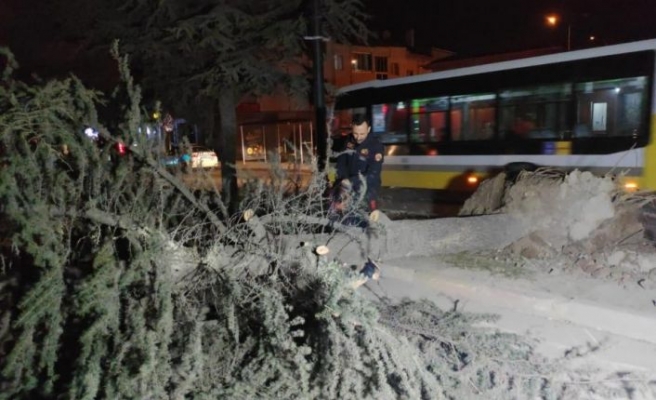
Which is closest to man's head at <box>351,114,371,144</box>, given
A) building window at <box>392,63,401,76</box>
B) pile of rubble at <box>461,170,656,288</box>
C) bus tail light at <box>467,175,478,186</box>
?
pile of rubble at <box>461,170,656,288</box>

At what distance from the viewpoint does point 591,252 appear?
6.49 meters

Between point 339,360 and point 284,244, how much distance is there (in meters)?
1.67

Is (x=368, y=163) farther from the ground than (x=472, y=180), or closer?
farther from the ground

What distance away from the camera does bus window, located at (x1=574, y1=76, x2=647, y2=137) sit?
405 inches

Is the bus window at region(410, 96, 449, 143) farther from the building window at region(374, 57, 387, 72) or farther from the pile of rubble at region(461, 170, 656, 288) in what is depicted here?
the building window at region(374, 57, 387, 72)

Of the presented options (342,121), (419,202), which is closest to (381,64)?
(342,121)

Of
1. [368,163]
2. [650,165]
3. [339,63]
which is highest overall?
[339,63]

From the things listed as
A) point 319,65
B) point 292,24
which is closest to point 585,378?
point 319,65

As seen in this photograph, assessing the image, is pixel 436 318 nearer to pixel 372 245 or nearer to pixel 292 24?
pixel 372 245

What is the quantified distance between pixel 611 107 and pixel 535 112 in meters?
1.52

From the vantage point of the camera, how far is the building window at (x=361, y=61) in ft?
136

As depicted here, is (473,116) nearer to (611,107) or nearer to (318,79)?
(611,107)

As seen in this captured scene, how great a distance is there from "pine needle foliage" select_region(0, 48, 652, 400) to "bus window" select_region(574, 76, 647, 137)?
7953 millimetres

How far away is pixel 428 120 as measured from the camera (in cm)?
1373
